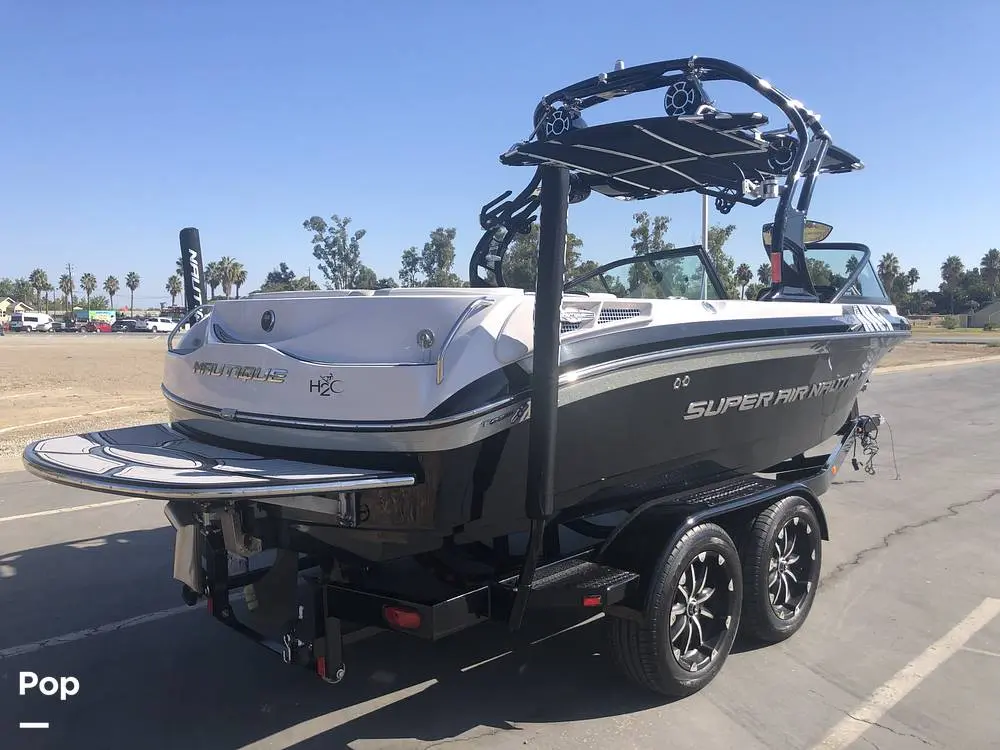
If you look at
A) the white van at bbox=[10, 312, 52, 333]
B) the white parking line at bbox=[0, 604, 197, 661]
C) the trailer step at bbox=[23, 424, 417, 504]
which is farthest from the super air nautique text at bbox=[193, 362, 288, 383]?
the white van at bbox=[10, 312, 52, 333]

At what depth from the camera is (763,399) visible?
14.7ft

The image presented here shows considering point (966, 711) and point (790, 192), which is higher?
point (790, 192)

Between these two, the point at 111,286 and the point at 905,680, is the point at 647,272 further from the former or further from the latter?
the point at 111,286

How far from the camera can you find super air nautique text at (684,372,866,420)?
3963mm

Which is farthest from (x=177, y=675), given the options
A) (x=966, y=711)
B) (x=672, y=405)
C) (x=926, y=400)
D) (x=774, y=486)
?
(x=926, y=400)

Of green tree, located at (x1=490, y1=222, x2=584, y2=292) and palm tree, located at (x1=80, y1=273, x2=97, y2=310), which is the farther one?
palm tree, located at (x1=80, y1=273, x2=97, y2=310)

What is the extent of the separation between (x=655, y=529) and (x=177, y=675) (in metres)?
2.38

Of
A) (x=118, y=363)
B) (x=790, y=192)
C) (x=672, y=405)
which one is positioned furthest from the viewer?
(x=118, y=363)

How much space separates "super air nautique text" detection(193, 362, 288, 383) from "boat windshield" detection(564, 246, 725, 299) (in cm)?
233

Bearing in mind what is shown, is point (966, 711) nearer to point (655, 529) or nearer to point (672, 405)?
point (655, 529)

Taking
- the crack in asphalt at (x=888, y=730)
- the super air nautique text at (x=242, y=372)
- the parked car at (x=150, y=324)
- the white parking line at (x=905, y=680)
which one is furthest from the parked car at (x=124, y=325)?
the crack in asphalt at (x=888, y=730)

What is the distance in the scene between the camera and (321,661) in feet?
10.3

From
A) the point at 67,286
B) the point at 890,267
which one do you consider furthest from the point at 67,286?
the point at 890,267

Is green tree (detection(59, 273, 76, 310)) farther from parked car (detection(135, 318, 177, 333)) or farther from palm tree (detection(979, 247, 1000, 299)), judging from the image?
palm tree (detection(979, 247, 1000, 299))
